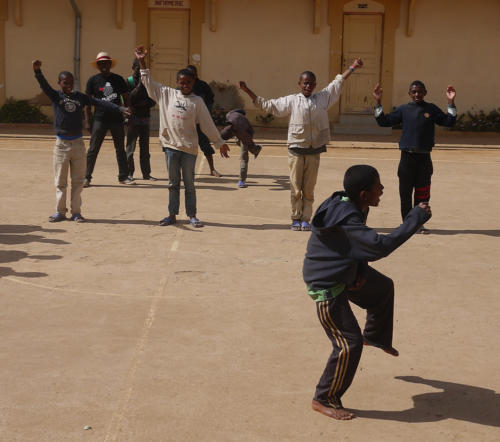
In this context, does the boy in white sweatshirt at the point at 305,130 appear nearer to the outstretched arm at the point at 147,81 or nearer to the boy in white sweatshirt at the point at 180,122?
the boy in white sweatshirt at the point at 180,122

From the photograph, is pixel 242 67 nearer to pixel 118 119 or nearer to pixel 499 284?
pixel 118 119

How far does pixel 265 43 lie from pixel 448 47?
4.49m

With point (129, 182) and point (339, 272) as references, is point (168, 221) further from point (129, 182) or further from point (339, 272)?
point (339, 272)

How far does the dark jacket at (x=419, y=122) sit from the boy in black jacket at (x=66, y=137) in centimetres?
340

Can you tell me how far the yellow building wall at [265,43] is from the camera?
21312 millimetres

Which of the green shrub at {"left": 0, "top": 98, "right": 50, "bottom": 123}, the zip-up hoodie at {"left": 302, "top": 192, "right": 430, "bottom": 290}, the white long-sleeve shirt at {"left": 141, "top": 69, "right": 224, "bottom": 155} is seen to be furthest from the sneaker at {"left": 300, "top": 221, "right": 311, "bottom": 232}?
the green shrub at {"left": 0, "top": 98, "right": 50, "bottom": 123}

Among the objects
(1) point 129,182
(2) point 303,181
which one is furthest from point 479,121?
(2) point 303,181

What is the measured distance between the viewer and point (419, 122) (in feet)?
32.1

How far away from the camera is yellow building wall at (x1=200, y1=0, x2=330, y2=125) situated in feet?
69.9

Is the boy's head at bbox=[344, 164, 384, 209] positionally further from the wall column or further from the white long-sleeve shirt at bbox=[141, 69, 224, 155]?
the wall column

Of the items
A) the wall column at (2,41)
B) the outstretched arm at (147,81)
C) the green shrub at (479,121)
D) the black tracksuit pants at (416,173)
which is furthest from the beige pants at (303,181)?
the wall column at (2,41)

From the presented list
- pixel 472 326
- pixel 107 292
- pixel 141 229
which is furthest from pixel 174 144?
pixel 472 326

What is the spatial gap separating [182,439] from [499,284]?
419 centimetres

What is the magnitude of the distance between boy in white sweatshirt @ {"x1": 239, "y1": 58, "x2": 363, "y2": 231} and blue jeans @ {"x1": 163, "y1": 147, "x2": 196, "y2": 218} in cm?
101
